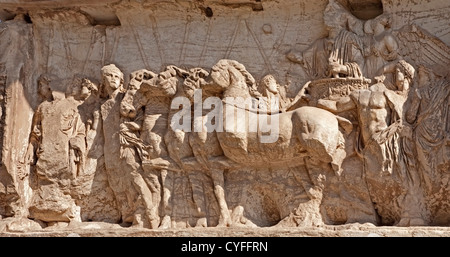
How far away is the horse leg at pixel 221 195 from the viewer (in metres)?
7.76

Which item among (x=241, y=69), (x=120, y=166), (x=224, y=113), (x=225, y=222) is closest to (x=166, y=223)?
(x=225, y=222)

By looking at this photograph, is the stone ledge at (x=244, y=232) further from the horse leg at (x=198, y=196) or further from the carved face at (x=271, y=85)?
the carved face at (x=271, y=85)

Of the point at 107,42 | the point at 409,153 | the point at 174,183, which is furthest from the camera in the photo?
the point at 107,42

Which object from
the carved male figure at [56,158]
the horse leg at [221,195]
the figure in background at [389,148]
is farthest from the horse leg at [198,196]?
the figure in background at [389,148]

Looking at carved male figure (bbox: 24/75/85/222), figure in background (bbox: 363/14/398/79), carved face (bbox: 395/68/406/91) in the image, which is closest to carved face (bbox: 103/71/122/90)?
carved male figure (bbox: 24/75/85/222)

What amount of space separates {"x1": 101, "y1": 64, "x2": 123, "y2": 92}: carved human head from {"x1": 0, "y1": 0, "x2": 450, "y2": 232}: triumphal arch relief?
0.01 m

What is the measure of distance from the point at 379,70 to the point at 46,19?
3781mm

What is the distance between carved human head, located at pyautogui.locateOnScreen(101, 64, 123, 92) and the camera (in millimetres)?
8422

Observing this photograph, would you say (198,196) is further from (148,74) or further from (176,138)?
(148,74)

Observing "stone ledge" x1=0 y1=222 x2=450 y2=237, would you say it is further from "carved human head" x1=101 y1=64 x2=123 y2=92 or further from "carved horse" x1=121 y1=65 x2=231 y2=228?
"carved human head" x1=101 y1=64 x2=123 y2=92

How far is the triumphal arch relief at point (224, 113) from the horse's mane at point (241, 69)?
17mm
